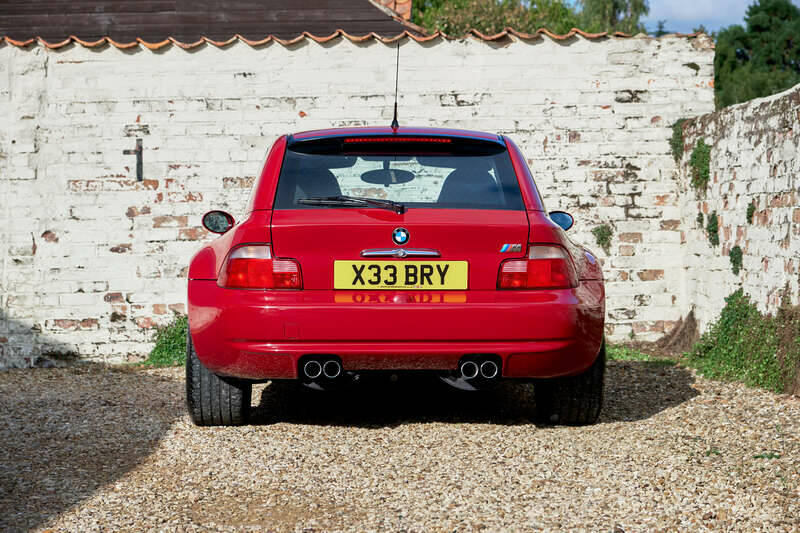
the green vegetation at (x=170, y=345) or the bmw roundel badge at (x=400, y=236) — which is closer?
the bmw roundel badge at (x=400, y=236)

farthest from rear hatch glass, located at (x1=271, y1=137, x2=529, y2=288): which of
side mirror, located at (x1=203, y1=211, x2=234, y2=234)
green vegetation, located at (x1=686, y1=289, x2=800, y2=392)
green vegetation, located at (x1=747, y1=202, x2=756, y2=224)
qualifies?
green vegetation, located at (x1=747, y1=202, x2=756, y2=224)

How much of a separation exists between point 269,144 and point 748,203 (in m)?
4.12

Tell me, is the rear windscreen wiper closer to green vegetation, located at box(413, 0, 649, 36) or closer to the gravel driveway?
the gravel driveway

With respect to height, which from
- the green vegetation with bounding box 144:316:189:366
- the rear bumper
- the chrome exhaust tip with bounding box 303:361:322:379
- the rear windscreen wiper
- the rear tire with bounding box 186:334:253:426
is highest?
the rear windscreen wiper

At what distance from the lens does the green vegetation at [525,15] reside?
2675 cm

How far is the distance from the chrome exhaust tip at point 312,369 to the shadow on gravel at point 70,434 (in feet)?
2.85

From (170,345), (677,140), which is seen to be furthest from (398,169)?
(677,140)

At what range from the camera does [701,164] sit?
7.91 metres

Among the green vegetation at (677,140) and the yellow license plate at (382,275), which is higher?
the green vegetation at (677,140)

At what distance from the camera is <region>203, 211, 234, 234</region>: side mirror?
5.03 m

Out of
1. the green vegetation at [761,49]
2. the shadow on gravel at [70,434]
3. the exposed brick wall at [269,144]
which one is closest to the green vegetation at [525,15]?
the green vegetation at [761,49]

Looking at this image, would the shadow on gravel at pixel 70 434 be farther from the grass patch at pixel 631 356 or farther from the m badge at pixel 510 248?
the grass patch at pixel 631 356

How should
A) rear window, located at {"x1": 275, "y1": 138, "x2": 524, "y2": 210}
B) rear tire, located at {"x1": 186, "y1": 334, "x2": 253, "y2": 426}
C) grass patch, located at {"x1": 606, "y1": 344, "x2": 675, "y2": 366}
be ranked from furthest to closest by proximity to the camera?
→ grass patch, located at {"x1": 606, "y1": 344, "x2": 675, "y2": 366} → rear tire, located at {"x1": 186, "y1": 334, "x2": 253, "y2": 426} → rear window, located at {"x1": 275, "y1": 138, "x2": 524, "y2": 210}

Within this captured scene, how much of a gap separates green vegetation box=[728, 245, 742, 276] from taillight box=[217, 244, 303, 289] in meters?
4.28
